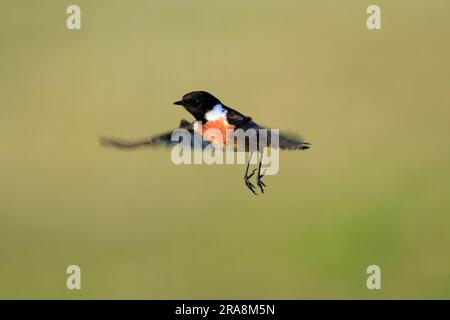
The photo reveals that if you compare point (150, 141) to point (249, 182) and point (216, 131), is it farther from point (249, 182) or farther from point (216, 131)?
point (249, 182)

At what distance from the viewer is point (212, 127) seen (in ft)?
9.25

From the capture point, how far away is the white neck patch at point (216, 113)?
9.18 feet

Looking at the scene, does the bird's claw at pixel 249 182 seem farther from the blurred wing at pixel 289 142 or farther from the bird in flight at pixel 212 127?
the blurred wing at pixel 289 142

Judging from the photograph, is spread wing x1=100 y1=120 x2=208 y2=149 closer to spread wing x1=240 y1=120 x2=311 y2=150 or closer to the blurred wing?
spread wing x1=240 y1=120 x2=311 y2=150

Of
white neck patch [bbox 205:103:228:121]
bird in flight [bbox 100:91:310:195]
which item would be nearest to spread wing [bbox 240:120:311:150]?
bird in flight [bbox 100:91:310:195]

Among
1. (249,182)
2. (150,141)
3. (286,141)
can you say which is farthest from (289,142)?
(150,141)

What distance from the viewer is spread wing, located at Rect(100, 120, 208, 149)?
8.75 ft

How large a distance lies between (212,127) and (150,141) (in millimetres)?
200

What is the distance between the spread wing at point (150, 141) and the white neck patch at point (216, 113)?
71 mm

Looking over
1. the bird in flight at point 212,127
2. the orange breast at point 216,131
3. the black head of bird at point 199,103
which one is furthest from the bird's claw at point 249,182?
the black head of bird at point 199,103

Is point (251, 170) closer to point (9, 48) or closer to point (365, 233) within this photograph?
point (365, 233)

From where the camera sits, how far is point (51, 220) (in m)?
5.78

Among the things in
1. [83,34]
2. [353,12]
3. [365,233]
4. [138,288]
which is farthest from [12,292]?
[353,12]

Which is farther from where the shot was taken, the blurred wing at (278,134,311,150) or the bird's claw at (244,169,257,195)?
the bird's claw at (244,169,257,195)
